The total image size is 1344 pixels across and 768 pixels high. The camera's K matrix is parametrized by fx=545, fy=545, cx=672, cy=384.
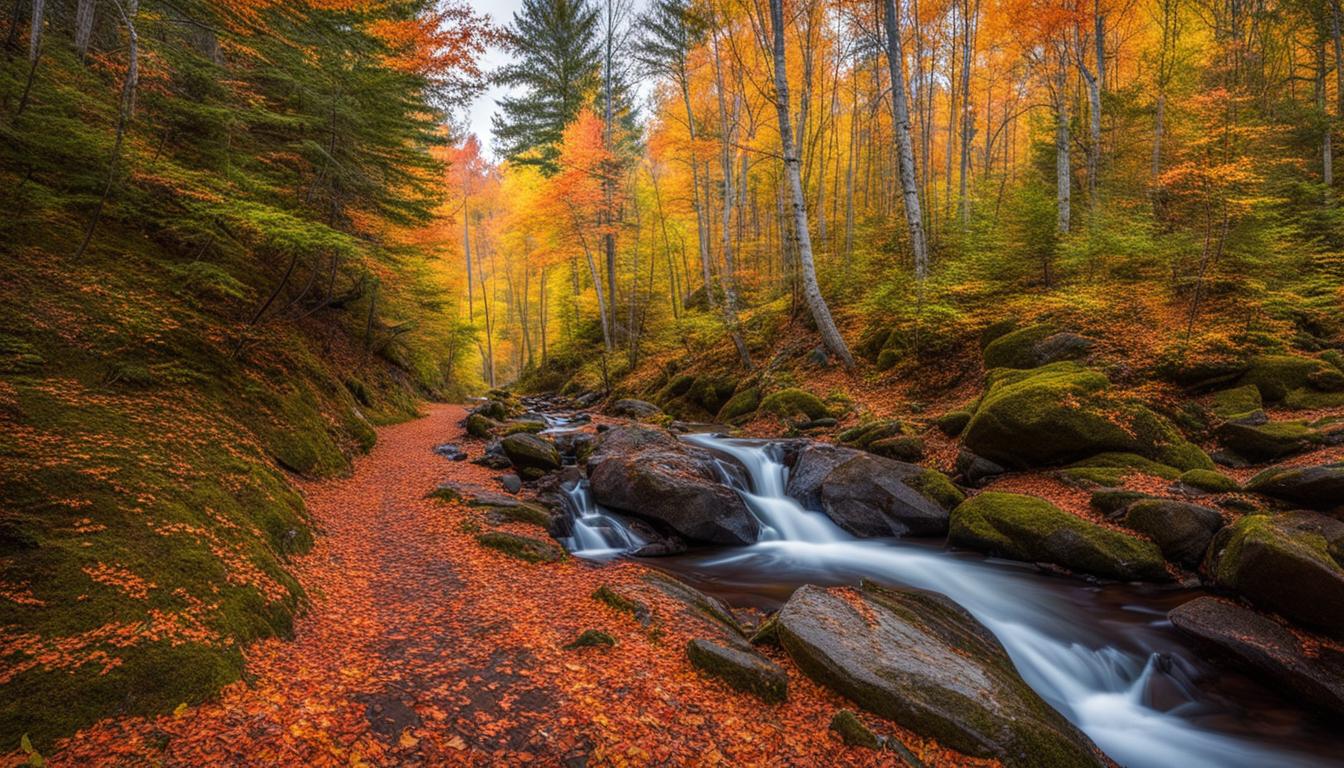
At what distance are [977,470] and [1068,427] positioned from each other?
1378 millimetres

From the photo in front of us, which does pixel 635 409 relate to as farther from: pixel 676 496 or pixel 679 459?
pixel 676 496

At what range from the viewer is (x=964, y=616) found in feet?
17.8

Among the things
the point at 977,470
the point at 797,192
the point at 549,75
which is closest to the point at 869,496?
the point at 977,470

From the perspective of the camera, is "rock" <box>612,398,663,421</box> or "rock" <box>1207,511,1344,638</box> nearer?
"rock" <box>1207,511,1344,638</box>

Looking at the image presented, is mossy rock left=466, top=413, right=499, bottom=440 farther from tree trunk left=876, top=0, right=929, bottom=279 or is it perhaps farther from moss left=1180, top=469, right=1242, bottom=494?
moss left=1180, top=469, right=1242, bottom=494

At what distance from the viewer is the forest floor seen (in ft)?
8.92

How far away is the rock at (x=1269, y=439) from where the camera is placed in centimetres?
691

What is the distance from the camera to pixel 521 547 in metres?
6.45

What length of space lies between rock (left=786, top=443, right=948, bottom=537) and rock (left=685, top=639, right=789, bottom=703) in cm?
475

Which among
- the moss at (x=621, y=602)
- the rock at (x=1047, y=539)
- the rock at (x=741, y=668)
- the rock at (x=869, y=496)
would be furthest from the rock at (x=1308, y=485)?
the moss at (x=621, y=602)

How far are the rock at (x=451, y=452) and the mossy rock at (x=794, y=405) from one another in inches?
280

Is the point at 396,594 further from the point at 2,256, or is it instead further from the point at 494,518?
the point at 2,256

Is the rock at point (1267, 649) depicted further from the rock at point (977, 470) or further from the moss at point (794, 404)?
the moss at point (794, 404)

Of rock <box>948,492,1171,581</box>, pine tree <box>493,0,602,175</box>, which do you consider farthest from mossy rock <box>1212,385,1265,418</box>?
pine tree <box>493,0,602,175</box>
